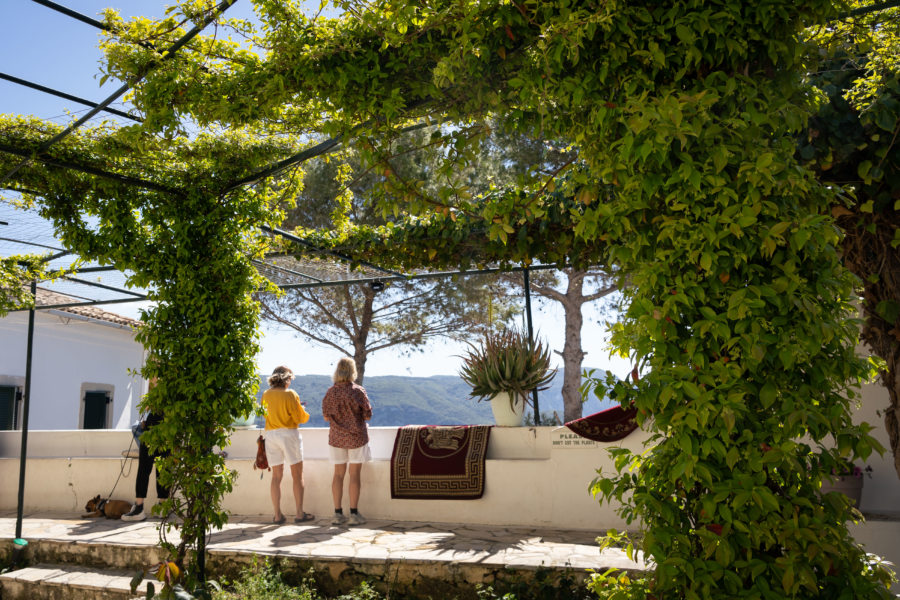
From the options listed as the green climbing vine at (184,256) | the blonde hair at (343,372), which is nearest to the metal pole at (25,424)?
the green climbing vine at (184,256)

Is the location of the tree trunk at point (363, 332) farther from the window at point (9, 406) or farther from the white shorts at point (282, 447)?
the white shorts at point (282, 447)

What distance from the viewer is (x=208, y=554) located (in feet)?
17.5

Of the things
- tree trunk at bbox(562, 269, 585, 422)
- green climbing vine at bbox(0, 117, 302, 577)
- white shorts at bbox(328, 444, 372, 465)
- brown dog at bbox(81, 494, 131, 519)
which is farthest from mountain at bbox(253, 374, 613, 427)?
green climbing vine at bbox(0, 117, 302, 577)

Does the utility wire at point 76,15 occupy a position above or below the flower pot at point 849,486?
above

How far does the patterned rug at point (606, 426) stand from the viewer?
20.2 feet

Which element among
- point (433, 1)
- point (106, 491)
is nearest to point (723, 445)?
point (433, 1)

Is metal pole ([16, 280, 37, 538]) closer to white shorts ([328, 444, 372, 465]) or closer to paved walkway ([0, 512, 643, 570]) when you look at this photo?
paved walkway ([0, 512, 643, 570])

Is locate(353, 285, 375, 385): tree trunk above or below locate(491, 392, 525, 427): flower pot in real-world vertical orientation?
above

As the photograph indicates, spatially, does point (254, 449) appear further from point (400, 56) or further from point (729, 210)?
point (729, 210)

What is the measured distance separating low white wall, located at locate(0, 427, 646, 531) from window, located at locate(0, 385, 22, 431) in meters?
4.02

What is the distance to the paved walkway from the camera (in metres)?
4.79

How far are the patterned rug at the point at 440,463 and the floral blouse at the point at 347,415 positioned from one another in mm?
527

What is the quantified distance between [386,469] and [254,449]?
7.40 ft

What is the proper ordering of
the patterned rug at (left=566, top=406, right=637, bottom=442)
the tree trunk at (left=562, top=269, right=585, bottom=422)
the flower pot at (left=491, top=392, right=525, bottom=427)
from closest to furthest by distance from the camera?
the patterned rug at (left=566, top=406, right=637, bottom=442) → the flower pot at (left=491, top=392, right=525, bottom=427) → the tree trunk at (left=562, top=269, right=585, bottom=422)
